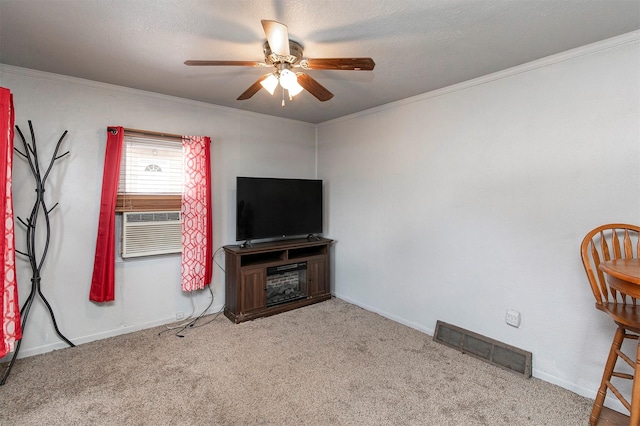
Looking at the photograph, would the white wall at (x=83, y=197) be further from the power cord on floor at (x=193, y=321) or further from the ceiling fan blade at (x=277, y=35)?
the ceiling fan blade at (x=277, y=35)

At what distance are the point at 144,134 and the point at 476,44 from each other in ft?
9.61

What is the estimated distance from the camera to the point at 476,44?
79.4 inches

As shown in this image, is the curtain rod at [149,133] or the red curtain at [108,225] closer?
the red curtain at [108,225]

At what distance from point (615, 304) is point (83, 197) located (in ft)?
13.2

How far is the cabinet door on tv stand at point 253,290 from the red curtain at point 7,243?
5.62 ft

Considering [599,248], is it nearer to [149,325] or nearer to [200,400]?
[200,400]

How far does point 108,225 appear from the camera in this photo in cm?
270

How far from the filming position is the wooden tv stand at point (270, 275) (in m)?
3.21


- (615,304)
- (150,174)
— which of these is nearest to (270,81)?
(150,174)

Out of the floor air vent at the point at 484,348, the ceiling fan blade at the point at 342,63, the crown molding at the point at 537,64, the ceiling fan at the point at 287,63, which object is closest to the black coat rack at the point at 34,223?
the ceiling fan at the point at 287,63

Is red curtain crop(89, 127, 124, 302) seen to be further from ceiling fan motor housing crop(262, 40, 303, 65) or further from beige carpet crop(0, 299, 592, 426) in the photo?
ceiling fan motor housing crop(262, 40, 303, 65)

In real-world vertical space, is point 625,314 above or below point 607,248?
below

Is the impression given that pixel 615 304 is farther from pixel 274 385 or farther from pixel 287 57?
pixel 287 57

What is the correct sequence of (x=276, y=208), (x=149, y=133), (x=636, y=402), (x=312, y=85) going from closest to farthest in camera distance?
(x=636, y=402) → (x=312, y=85) → (x=149, y=133) → (x=276, y=208)
